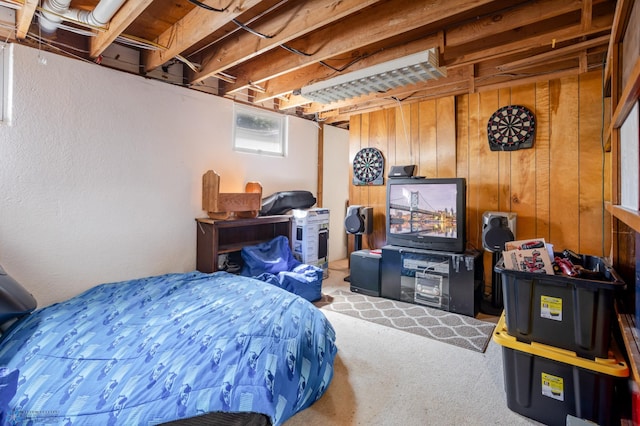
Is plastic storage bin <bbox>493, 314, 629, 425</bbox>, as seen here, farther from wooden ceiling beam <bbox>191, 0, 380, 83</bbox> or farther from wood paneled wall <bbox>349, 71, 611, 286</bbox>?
wooden ceiling beam <bbox>191, 0, 380, 83</bbox>

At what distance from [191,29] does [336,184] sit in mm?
3501

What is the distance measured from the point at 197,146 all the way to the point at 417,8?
2.55 meters

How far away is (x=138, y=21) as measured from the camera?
2.47 meters

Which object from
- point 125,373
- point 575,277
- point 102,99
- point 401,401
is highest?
point 102,99

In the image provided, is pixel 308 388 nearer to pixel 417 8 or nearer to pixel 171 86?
pixel 417 8

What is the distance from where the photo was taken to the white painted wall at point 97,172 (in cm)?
234

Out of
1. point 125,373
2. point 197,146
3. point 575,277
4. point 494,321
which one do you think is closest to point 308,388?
point 125,373

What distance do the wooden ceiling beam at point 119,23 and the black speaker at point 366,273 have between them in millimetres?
3046

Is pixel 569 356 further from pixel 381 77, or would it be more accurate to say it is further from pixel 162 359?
pixel 381 77

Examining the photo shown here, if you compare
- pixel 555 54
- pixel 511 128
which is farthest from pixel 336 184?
pixel 555 54

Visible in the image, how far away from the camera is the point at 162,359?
160cm

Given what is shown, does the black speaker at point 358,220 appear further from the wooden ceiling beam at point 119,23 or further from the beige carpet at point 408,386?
the wooden ceiling beam at point 119,23

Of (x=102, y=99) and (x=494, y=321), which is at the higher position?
(x=102, y=99)

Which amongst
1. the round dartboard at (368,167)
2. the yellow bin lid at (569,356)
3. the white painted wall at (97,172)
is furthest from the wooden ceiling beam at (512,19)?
the white painted wall at (97,172)
